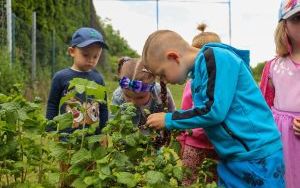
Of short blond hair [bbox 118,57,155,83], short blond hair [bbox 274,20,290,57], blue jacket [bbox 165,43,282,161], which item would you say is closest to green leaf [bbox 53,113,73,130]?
blue jacket [bbox 165,43,282,161]

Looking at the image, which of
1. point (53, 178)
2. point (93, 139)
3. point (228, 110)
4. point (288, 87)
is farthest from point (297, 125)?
point (53, 178)

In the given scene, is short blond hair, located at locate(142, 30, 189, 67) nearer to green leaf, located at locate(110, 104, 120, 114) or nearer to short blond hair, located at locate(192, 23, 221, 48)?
green leaf, located at locate(110, 104, 120, 114)

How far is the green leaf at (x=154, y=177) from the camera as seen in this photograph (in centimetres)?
197

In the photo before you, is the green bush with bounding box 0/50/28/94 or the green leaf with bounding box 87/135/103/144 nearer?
the green leaf with bounding box 87/135/103/144

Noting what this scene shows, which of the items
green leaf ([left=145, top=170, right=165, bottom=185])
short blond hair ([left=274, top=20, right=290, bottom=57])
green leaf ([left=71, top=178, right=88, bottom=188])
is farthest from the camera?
short blond hair ([left=274, top=20, right=290, bottom=57])

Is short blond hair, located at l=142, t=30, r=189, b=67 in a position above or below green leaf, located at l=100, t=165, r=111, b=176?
above

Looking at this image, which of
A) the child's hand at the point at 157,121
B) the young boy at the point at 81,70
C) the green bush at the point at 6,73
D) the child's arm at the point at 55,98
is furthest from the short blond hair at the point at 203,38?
the green bush at the point at 6,73

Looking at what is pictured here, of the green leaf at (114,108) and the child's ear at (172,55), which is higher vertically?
the child's ear at (172,55)

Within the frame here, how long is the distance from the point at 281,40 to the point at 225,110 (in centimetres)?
93

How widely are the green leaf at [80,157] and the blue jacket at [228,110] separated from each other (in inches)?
13.2

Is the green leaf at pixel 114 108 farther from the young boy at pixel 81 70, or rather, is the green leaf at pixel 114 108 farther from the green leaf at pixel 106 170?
the young boy at pixel 81 70

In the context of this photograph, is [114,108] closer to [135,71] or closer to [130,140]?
[130,140]

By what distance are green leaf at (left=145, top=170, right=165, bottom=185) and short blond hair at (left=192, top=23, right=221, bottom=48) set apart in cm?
155

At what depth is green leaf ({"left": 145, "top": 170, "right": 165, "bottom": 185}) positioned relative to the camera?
197cm
